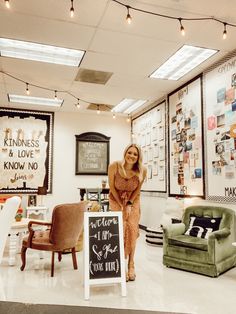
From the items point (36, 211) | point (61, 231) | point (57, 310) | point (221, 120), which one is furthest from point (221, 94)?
point (36, 211)

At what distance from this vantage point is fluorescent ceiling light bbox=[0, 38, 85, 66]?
438cm

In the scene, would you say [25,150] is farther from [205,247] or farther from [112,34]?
[205,247]

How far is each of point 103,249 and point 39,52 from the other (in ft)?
10.6

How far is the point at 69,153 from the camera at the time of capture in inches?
318

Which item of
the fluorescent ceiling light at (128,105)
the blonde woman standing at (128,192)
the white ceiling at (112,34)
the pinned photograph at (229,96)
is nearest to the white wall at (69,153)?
the fluorescent ceiling light at (128,105)

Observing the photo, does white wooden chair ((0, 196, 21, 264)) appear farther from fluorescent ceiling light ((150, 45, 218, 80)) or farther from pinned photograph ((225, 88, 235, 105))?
pinned photograph ((225, 88, 235, 105))

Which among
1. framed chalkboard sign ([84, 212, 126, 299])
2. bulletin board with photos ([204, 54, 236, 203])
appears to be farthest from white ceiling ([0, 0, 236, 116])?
framed chalkboard sign ([84, 212, 126, 299])

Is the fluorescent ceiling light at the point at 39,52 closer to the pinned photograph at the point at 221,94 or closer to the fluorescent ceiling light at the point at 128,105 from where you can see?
the pinned photograph at the point at 221,94

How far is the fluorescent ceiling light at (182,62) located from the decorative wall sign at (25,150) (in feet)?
12.2

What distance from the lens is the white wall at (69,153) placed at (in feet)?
26.0

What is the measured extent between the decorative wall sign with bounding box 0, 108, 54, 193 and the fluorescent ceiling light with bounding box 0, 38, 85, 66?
322 centimetres

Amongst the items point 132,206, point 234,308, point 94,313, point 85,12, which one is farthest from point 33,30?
point 234,308

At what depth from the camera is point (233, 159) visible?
438 cm

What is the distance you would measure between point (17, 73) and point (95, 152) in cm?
340
